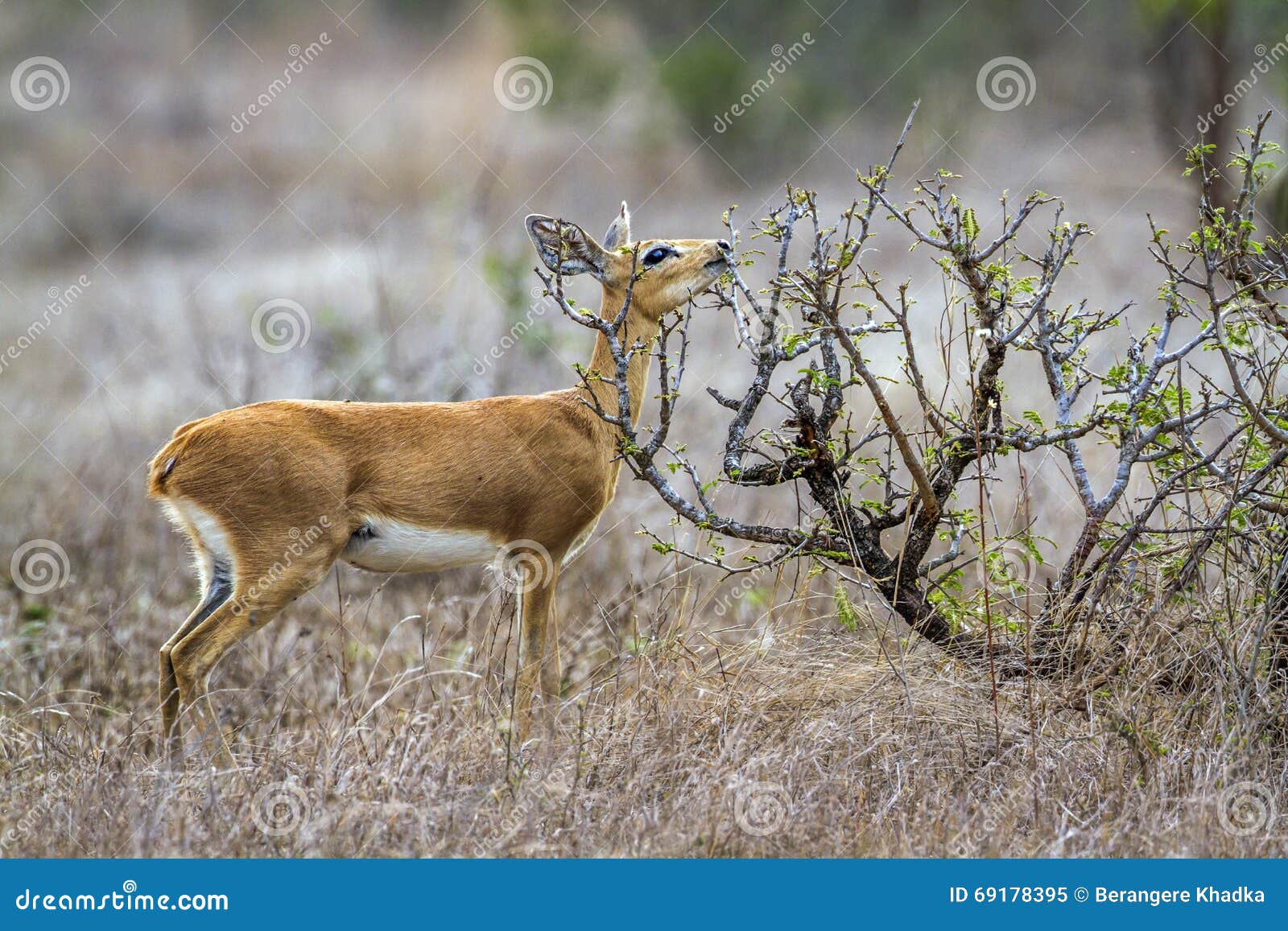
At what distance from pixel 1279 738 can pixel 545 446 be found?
3.16 m

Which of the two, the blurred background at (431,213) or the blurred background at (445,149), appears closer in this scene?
the blurred background at (431,213)

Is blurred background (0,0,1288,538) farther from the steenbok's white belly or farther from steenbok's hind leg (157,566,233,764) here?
steenbok's hind leg (157,566,233,764)

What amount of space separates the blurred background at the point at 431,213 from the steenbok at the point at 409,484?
0.34m

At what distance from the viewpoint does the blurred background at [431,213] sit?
6852 millimetres

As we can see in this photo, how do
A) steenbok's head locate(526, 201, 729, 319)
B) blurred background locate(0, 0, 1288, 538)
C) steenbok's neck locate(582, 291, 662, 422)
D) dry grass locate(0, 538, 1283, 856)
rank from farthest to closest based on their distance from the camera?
blurred background locate(0, 0, 1288, 538)
steenbok's neck locate(582, 291, 662, 422)
steenbok's head locate(526, 201, 729, 319)
dry grass locate(0, 538, 1283, 856)

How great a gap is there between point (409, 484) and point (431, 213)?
49.3ft

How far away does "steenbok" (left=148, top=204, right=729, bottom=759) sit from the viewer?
225 inches

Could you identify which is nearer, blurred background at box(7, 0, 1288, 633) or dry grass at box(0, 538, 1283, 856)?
dry grass at box(0, 538, 1283, 856)

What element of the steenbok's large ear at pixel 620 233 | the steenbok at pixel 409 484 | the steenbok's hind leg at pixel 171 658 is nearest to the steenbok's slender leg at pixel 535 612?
the steenbok at pixel 409 484

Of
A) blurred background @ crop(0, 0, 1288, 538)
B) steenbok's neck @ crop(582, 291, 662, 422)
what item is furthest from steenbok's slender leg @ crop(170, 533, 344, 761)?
blurred background @ crop(0, 0, 1288, 538)

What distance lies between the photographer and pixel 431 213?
2033 centimetres

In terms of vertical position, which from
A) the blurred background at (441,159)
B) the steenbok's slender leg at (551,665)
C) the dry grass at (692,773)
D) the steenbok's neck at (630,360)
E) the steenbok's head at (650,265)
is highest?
the blurred background at (441,159)

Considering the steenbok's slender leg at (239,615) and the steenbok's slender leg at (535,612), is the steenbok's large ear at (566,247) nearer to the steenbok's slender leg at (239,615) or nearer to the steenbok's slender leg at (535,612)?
the steenbok's slender leg at (535,612)

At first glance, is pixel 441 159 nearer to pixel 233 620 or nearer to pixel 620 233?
pixel 620 233
